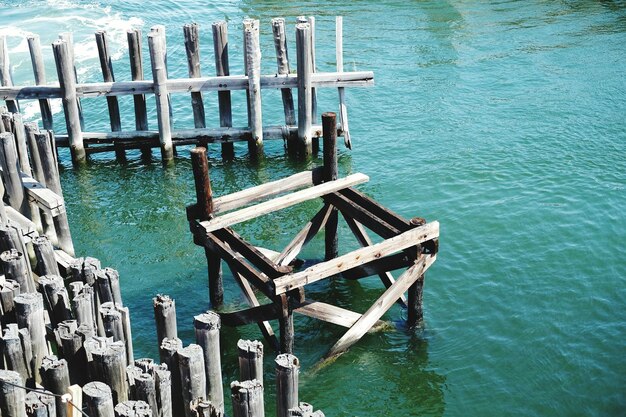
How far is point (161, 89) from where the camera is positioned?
21.3 meters

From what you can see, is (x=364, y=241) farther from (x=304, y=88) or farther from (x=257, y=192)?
(x=304, y=88)

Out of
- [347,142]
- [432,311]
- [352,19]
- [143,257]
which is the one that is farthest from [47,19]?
[432,311]

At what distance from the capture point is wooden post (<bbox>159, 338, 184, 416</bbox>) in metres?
10.3

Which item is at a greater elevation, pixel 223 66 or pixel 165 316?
pixel 223 66

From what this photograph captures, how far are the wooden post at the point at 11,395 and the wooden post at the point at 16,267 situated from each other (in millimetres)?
3195

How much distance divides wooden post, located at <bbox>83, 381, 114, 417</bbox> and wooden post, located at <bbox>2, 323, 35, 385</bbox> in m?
1.40

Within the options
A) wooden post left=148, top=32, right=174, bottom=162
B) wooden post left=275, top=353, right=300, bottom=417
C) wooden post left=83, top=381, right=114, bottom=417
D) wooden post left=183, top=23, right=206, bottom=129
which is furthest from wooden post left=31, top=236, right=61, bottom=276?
wooden post left=183, top=23, right=206, bottom=129

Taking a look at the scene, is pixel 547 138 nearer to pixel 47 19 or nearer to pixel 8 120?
pixel 8 120

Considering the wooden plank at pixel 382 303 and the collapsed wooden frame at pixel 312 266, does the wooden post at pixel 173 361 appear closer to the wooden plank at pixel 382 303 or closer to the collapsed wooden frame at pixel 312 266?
the collapsed wooden frame at pixel 312 266

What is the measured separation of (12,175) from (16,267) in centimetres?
363

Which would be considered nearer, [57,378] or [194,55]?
[57,378]

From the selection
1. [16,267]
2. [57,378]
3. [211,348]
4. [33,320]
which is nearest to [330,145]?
[211,348]

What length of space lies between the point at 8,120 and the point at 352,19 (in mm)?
23157

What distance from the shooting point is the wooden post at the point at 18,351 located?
1025cm
